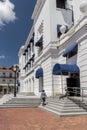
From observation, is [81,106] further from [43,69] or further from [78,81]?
[43,69]

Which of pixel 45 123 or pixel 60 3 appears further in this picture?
pixel 60 3

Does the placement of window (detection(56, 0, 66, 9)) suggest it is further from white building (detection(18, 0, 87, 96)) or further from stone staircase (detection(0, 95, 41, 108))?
stone staircase (detection(0, 95, 41, 108))

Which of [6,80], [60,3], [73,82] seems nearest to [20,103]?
[73,82]

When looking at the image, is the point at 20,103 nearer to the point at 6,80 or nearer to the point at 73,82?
the point at 73,82

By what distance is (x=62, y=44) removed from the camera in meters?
23.0

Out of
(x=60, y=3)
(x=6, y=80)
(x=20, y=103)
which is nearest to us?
(x=20, y=103)

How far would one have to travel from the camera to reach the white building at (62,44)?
1834 cm

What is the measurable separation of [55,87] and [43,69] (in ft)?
14.4

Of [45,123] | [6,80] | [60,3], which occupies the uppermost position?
[60,3]

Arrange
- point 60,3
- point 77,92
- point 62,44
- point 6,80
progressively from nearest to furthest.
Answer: point 77,92 → point 62,44 → point 60,3 → point 6,80

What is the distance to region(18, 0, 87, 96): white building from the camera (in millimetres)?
18344

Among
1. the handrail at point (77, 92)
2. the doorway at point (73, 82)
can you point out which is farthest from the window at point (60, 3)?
the handrail at point (77, 92)

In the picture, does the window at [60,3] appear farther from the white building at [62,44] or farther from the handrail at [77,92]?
the handrail at [77,92]

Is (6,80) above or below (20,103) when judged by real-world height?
above
